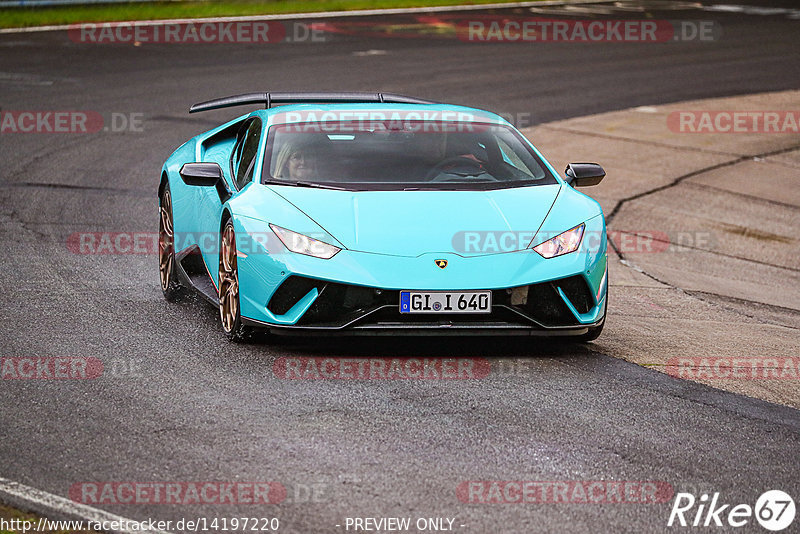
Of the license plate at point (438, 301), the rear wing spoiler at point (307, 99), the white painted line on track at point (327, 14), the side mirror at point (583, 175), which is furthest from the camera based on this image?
the white painted line on track at point (327, 14)

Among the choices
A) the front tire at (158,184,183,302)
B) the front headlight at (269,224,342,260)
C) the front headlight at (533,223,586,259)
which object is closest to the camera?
the front headlight at (269,224,342,260)

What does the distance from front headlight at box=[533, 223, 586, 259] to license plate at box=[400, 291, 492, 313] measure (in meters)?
0.47

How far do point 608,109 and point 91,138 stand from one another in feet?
25.0

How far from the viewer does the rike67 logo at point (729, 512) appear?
15.1 ft

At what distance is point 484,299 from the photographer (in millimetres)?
6402

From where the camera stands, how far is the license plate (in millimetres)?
6348

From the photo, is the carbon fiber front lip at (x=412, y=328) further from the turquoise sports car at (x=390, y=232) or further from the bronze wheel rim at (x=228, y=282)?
the bronze wheel rim at (x=228, y=282)

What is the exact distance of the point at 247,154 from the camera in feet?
25.7

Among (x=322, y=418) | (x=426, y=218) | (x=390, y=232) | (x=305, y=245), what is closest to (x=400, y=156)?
(x=426, y=218)

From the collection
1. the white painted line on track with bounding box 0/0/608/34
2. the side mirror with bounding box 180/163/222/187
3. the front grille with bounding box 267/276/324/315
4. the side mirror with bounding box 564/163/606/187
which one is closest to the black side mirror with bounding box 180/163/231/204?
the side mirror with bounding box 180/163/222/187

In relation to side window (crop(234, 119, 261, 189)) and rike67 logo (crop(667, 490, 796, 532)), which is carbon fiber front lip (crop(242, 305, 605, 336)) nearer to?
side window (crop(234, 119, 261, 189))

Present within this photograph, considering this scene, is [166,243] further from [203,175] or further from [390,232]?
[390,232]

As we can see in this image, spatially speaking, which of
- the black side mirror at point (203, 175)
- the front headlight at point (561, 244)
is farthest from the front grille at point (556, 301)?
the black side mirror at point (203, 175)

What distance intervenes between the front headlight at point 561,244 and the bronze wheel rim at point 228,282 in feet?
5.32
